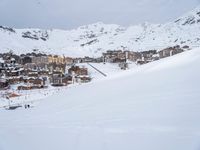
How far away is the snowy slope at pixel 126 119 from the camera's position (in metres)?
2.20

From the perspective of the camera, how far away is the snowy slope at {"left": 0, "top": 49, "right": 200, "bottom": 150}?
220 centimetres

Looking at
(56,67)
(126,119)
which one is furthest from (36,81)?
(126,119)

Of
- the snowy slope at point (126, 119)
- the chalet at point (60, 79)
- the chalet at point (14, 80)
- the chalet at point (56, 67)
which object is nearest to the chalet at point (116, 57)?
the chalet at point (56, 67)

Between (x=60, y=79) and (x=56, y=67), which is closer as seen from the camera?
(x=60, y=79)

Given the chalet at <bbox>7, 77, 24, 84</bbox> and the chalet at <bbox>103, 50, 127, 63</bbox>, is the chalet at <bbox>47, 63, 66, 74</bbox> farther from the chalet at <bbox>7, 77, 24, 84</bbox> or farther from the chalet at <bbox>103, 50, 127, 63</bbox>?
the chalet at <bbox>103, 50, 127, 63</bbox>

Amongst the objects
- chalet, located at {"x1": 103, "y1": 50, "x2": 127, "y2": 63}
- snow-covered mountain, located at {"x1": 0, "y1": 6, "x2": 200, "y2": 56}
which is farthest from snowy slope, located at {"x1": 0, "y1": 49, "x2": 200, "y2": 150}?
snow-covered mountain, located at {"x1": 0, "y1": 6, "x2": 200, "y2": 56}

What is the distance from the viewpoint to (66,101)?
13.2 ft

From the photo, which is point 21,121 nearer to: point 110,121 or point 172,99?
point 110,121

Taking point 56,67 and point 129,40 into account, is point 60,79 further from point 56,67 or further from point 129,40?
point 129,40

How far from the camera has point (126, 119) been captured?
8.85ft

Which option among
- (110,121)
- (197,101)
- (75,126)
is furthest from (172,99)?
(75,126)

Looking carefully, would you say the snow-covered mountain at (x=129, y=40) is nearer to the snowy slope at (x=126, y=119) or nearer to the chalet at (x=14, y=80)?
the chalet at (x=14, y=80)

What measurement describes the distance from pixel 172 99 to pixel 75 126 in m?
0.83

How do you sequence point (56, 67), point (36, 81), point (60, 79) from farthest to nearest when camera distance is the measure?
point (56, 67) < point (60, 79) < point (36, 81)
